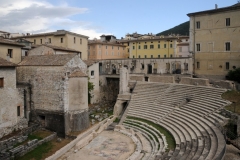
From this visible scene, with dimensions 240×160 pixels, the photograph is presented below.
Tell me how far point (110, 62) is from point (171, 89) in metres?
15.6

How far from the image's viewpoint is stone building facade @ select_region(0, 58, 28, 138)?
62.1 ft

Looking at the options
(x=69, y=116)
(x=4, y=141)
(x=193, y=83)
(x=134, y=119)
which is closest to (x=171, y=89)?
(x=193, y=83)

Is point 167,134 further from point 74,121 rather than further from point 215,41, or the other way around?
point 215,41

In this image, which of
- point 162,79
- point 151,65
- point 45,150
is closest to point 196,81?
point 162,79

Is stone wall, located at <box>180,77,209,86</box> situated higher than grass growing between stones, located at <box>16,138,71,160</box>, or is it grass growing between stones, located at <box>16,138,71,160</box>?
stone wall, located at <box>180,77,209,86</box>

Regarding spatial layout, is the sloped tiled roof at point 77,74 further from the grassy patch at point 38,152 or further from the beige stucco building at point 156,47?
the beige stucco building at point 156,47

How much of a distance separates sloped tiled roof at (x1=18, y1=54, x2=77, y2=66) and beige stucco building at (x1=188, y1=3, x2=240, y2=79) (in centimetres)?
1949

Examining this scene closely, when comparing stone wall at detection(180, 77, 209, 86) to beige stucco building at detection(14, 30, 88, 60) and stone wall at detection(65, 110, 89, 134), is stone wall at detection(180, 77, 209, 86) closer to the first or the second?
stone wall at detection(65, 110, 89, 134)

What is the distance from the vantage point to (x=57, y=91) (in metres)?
21.1

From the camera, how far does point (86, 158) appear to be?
16.5 m

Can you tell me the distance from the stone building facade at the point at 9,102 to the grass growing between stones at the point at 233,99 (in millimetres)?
18131

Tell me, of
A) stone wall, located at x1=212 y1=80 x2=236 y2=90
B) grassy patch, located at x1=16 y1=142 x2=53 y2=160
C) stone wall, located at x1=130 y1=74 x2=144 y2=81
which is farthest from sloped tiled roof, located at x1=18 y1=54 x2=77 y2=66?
stone wall, located at x1=212 y1=80 x2=236 y2=90

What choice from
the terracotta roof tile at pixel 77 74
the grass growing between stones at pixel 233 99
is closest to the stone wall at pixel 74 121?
the terracotta roof tile at pixel 77 74

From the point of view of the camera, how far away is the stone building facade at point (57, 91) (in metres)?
20.9
